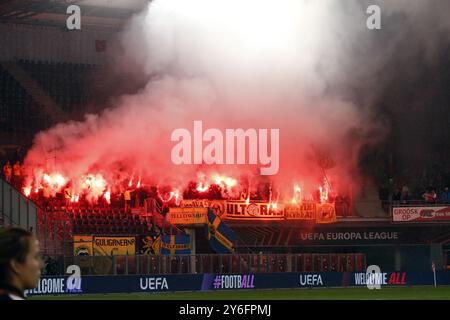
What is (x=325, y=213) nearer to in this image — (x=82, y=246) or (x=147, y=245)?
(x=147, y=245)

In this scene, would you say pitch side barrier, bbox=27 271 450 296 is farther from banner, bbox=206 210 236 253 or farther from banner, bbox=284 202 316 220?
banner, bbox=284 202 316 220

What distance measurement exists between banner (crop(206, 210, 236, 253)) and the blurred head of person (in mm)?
35528

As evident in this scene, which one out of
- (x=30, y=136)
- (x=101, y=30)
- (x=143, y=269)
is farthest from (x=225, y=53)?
(x=143, y=269)

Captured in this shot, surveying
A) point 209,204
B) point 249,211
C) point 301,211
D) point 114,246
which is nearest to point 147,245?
point 114,246

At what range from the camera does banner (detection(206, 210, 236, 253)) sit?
134ft

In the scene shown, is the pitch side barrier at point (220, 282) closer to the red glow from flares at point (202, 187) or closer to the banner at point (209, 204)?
the banner at point (209, 204)

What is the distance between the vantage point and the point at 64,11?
148 ft

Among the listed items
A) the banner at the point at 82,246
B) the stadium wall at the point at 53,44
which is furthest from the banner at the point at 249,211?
the stadium wall at the point at 53,44

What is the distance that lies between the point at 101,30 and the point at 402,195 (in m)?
15.1

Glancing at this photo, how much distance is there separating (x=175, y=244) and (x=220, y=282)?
8.90 ft

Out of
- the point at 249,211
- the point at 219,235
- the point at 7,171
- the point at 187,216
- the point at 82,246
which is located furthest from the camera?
the point at 249,211

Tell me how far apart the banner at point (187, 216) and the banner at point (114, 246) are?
10.8ft

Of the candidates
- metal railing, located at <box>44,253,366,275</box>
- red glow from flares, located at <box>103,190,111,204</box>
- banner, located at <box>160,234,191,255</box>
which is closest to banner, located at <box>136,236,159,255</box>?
banner, located at <box>160,234,191,255</box>

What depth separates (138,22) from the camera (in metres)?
43.5
